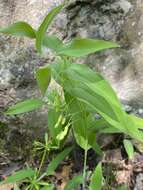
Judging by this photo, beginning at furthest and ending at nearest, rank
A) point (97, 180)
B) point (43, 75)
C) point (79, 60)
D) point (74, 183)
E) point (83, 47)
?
1. point (79, 60)
2. point (74, 183)
3. point (97, 180)
4. point (43, 75)
5. point (83, 47)

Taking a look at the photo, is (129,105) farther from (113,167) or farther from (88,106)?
(88,106)

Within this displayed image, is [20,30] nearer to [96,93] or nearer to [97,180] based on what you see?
[96,93]

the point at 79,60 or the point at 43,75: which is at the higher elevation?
the point at 79,60

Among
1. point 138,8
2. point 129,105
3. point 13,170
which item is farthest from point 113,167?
point 138,8

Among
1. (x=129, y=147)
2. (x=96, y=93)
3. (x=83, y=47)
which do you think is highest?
(x=83, y=47)

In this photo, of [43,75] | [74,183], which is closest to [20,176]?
[74,183]
